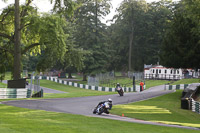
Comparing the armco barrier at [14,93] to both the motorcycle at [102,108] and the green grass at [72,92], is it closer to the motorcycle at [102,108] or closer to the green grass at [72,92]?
the green grass at [72,92]

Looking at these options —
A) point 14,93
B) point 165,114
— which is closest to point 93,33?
point 14,93

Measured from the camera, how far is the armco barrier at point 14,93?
28002 millimetres

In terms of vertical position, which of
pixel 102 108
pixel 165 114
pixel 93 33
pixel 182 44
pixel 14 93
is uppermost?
pixel 93 33

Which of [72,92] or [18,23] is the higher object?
[18,23]

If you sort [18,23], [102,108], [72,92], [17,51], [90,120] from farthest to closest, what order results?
[72,92]
[17,51]
[18,23]
[102,108]
[90,120]

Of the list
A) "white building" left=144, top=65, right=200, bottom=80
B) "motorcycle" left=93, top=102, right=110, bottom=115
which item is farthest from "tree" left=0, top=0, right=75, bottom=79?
"white building" left=144, top=65, right=200, bottom=80

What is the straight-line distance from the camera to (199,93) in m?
33.7

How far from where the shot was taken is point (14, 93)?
29000 mm

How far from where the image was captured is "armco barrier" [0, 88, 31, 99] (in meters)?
28.0

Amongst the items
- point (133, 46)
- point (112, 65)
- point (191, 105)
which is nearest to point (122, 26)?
point (133, 46)

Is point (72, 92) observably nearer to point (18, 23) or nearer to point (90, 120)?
point (18, 23)

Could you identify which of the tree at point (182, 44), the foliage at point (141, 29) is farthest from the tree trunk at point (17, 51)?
the foliage at point (141, 29)

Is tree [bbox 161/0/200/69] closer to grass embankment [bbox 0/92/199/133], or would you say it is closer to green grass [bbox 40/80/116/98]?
grass embankment [bbox 0/92/199/133]

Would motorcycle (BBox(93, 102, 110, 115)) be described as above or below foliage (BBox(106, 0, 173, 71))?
below
